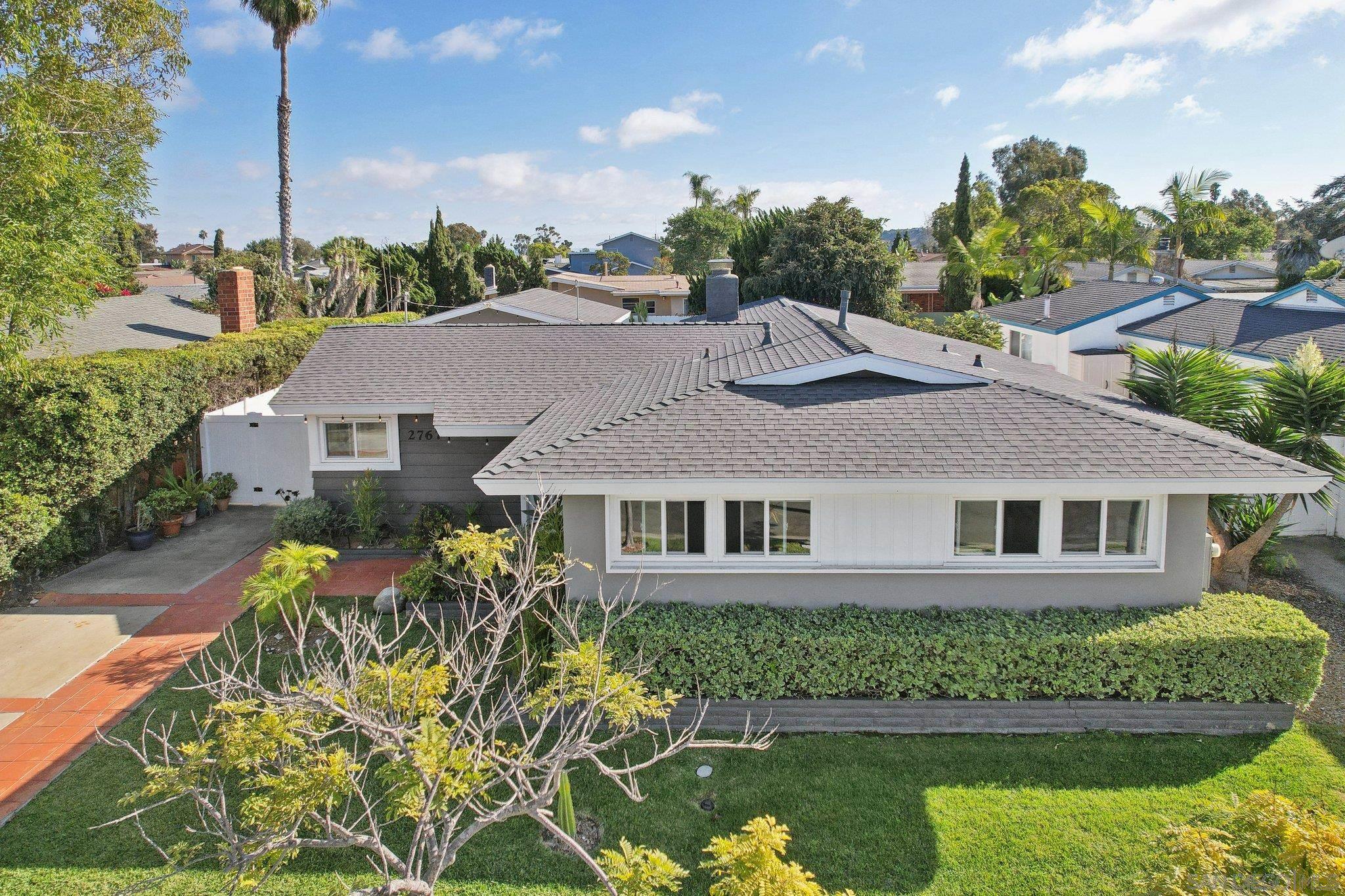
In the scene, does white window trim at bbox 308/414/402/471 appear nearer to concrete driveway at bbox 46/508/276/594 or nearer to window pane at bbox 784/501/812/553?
concrete driveway at bbox 46/508/276/594

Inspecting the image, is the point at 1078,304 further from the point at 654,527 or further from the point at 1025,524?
the point at 654,527

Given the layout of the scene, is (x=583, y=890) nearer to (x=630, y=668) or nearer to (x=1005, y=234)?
(x=630, y=668)

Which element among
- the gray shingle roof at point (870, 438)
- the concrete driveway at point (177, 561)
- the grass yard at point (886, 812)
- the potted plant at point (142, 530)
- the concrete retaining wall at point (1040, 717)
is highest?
the gray shingle roof at point (870, 438)

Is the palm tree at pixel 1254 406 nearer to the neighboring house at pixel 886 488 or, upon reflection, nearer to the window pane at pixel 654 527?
the neighboring house at pixel 886 488

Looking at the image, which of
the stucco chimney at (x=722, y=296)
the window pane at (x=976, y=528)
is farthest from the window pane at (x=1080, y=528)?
the stucco chimney at (x=722, y=296)

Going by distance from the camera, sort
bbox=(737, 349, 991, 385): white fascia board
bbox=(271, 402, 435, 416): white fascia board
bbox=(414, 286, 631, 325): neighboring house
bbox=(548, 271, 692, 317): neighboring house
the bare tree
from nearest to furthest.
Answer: the bare tree < bbox=(737, 349, 991, 385): white fascia board < bbox=(271, 402, 435, 416): white fascia board < bbox=(414, 286, 631, 325): neighboring house < bbox=(548, 271, 692, 317): neighboring house

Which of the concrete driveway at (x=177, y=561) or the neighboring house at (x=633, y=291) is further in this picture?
the neighboring house at (x=633, y=291)

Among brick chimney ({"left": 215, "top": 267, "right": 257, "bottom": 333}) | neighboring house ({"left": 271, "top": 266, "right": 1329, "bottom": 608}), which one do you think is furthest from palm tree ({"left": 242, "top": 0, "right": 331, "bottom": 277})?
neighboring house ({"left": 271, "top": 266, "right": 1329, "bottom": 608})

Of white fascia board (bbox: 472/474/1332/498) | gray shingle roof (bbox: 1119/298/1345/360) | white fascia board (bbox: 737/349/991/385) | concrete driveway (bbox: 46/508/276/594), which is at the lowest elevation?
concrete driveway (bbox: 46/508/276/594)
